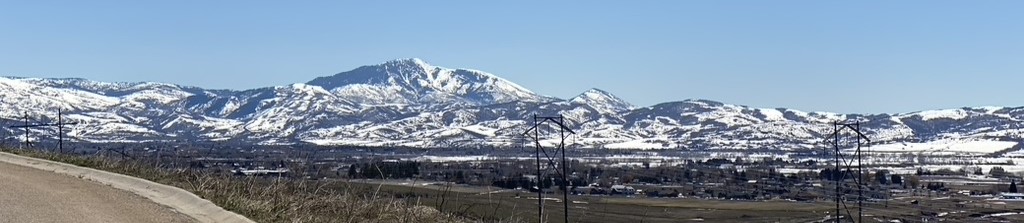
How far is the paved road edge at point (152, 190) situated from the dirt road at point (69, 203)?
22 cm

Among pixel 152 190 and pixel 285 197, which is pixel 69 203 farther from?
pixel 285 197

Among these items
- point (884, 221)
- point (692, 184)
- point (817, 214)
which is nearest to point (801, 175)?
point (692, 184)

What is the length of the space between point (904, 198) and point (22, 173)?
3284 inches

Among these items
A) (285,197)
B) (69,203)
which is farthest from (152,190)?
(69,203)

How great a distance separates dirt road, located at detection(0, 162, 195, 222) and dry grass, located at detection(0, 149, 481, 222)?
0.94 meters

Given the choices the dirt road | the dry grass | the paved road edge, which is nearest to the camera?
the dirt road

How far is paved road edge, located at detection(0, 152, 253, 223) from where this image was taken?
13.5 metres

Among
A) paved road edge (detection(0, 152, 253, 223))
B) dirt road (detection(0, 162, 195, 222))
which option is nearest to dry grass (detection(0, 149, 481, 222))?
paved road edge (detection(0, 152, 253, 223))

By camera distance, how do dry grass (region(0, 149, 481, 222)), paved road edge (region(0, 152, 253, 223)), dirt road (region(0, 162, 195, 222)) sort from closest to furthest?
dirt road (region(0, 162, 195, 222))
paved road edge (region(0, 152, 253, 223))
dry grass (region(0, 149, 481, 222))

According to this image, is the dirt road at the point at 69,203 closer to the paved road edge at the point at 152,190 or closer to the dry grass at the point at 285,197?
the paved road edge at the point at 152,190

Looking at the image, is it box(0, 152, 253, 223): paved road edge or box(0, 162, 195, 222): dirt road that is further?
box(0, 152, 253, 223): paved road edge

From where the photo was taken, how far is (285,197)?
50.1 ft

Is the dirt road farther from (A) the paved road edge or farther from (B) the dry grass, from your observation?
(B) the dry grass

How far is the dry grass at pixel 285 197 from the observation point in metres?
14.2
